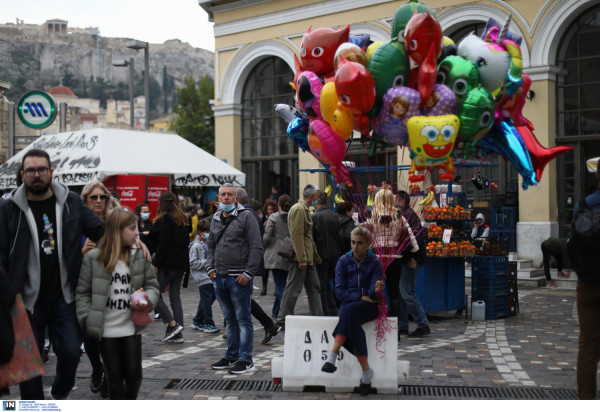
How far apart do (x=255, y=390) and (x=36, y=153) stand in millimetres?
2888

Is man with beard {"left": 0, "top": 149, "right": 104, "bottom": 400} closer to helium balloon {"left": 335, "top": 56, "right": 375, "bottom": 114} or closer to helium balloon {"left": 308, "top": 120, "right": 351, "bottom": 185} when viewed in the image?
helium balloon {"left": 335, "top": 56, "right": 375, "bottom": 114}

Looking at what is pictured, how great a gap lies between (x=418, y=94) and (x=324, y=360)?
3.11 metres

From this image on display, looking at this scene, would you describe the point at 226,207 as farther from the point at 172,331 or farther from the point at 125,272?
the point at 172,331

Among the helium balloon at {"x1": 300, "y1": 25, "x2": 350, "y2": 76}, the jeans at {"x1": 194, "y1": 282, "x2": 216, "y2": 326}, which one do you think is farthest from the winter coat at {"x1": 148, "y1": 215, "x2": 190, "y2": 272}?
the helium balloon at {"x1": 300, "y1": 25, "x2": 350, "y2": 76}

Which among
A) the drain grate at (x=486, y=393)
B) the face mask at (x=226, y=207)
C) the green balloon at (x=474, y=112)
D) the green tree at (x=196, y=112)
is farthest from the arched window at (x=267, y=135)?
the green tree at (x=196, y=112)

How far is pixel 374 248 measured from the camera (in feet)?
23.0

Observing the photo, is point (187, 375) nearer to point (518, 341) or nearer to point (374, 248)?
point (374, 248)

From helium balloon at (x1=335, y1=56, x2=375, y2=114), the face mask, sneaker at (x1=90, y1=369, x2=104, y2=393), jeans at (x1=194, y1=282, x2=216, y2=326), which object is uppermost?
helium balloon at (x1=335, y1=56, x2=375, y2=114)

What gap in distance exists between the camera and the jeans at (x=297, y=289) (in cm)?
961

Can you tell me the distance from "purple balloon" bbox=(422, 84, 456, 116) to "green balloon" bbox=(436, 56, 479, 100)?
0.10 meters

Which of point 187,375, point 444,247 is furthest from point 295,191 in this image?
point 187,375

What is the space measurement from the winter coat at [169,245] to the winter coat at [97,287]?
4103 mm

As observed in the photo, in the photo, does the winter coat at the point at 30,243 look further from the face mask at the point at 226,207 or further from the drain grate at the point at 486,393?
the drain grate at the point at 486,393

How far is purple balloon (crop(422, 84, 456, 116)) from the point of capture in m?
7.95
